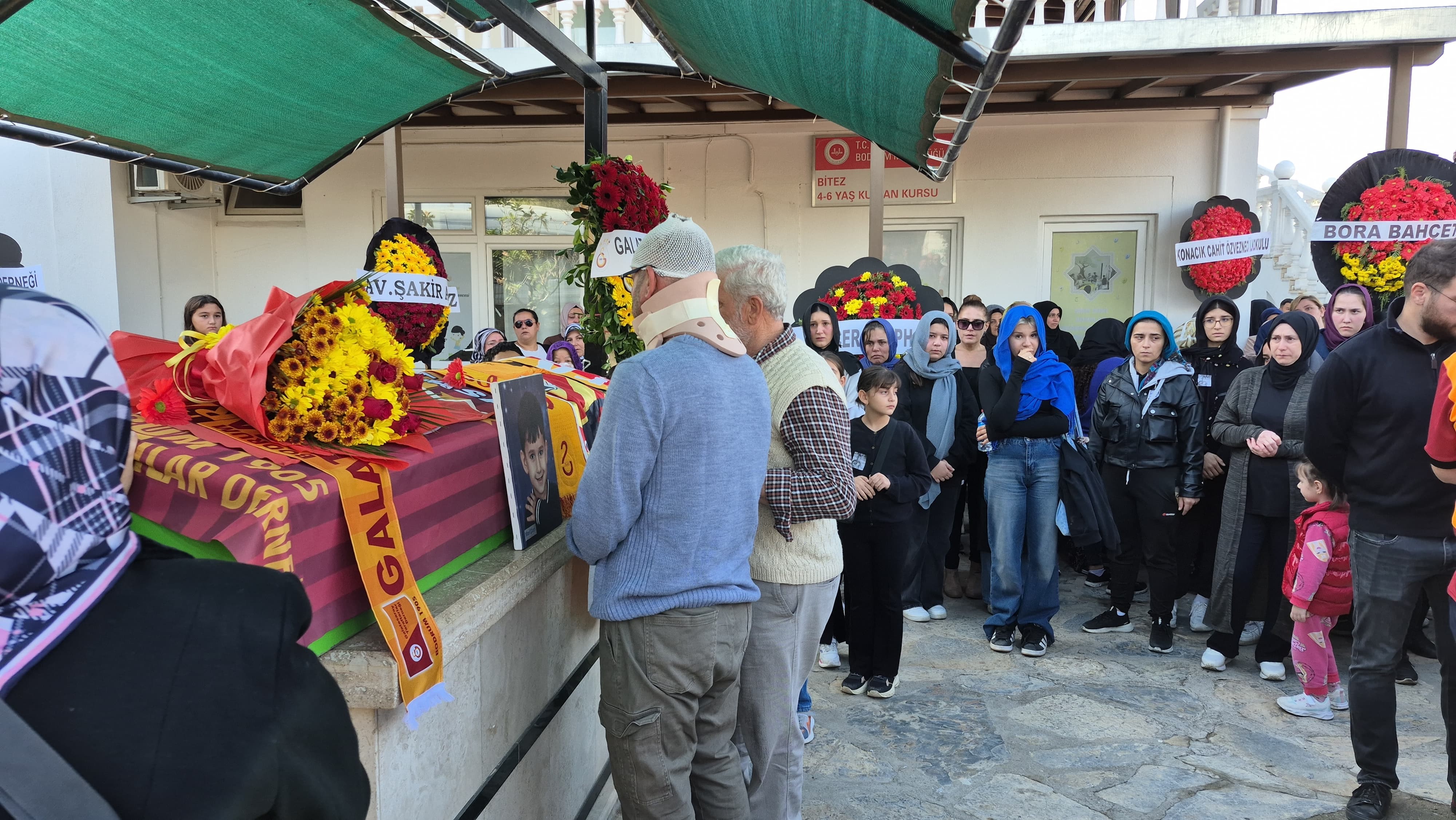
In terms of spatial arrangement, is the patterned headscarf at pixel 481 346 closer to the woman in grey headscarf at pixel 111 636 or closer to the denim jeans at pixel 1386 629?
the denim jeans at pixel 1386 629

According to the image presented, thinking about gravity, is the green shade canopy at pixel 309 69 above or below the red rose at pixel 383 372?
above

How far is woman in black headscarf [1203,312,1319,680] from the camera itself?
14.5 ft

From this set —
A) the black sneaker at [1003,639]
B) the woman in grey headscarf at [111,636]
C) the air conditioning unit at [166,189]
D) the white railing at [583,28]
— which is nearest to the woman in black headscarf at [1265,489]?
the black sneaker at [1003,639]

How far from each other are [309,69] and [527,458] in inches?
75.3

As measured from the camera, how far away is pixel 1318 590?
148 inches

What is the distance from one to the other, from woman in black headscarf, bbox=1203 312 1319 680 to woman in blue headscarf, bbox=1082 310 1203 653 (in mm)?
187

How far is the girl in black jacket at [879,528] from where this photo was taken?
4.04 meters

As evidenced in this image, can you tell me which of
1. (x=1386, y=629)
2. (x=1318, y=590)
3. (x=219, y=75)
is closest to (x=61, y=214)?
(x=219, y=75)

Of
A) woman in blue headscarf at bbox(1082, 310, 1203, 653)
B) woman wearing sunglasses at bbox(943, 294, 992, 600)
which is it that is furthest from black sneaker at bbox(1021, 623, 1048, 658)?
woman wearing sunglasses at bbox(943, 294, 992, 600)

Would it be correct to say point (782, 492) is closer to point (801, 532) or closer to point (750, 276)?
point (801, 532)

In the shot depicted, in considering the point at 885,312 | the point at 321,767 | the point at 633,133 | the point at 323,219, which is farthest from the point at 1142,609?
the point at 323,219

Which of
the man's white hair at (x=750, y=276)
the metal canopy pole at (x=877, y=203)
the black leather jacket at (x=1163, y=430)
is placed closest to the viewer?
the man's white hair at (x=750, y=276)

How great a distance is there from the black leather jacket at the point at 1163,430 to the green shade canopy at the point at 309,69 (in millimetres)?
1925

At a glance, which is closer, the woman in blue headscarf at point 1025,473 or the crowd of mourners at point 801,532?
the crowd of mourners at point 801,532
